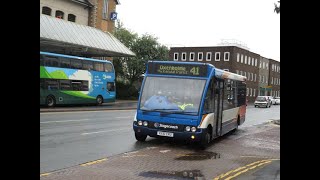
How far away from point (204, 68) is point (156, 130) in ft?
7.76

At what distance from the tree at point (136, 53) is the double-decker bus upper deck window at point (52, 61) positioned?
26.3 meters

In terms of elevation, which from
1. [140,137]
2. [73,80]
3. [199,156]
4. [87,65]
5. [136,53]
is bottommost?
[199,156]

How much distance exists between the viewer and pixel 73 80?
105 feet

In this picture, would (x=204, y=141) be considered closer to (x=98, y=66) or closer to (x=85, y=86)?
(x=85, y=86)

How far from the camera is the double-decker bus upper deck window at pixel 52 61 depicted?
1141 inches

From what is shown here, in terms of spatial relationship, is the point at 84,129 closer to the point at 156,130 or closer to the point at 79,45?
the point at 156,130

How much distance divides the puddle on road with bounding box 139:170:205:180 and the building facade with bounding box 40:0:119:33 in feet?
124

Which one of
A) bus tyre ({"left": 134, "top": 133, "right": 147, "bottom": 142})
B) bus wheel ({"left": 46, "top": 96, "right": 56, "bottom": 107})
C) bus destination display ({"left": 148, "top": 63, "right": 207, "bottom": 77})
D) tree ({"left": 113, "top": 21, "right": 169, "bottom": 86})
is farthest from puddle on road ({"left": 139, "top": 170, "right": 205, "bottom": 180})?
tree ({"left": 113, "top": 21, "right": 169, "bottom": 86})

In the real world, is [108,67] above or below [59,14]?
below

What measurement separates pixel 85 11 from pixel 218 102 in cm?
3938

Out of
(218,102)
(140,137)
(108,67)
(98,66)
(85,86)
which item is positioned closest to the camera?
(140,137)

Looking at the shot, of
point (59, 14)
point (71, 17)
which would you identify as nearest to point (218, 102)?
point (59, 14)

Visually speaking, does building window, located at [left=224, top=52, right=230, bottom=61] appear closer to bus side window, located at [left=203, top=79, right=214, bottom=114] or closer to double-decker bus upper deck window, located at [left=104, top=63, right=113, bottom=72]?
double-decker bus upper deck window, located at [left=104, top=63, right=113, bottom=72]
